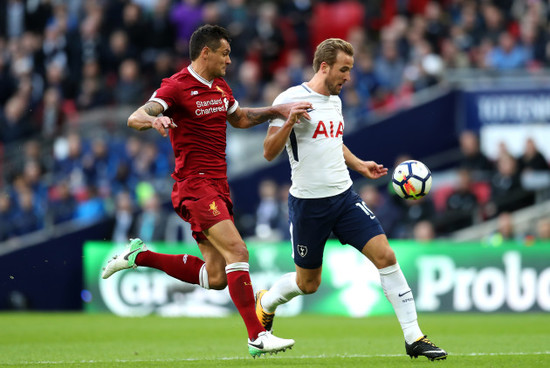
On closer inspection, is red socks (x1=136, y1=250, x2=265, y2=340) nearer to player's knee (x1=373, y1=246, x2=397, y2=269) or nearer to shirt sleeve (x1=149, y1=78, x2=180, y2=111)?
player's knee (x1=373, y1=246, x2=397, y2=269)

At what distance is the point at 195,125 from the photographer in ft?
28.5

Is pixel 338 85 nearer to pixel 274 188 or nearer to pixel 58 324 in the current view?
pixel 58 324

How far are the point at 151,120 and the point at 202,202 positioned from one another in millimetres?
991

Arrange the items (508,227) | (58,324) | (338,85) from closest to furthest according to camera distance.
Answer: (338,85) < (58,324) < (508,227)

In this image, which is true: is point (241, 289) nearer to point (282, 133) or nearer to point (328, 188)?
point (328, 188)

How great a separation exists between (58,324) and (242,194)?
16.9 feet

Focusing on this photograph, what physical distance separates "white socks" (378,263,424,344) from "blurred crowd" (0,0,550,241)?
336 inches

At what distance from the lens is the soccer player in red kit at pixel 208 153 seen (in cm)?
844

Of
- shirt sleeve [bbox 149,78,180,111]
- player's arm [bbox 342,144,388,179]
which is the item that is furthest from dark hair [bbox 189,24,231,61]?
player's arm [bbox 342,144,388,179]

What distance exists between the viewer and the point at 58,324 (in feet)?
47.3

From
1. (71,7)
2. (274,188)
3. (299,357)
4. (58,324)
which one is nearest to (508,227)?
(274,188)

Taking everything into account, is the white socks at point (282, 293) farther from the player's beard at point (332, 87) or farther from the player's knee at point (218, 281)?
the player's beard at point (332, 87)

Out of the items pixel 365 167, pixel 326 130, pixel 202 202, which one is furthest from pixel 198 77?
pixel 365 167

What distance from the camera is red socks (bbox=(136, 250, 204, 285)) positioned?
9086 mm
